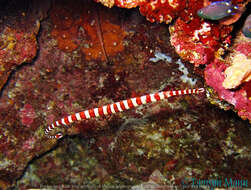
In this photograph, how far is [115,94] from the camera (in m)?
5.59

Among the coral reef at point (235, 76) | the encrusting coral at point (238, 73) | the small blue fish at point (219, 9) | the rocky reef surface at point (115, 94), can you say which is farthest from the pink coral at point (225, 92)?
the small blue fish at point (219, 9)

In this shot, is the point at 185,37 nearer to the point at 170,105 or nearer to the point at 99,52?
the point at 170,105

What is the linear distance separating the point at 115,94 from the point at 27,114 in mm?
2939

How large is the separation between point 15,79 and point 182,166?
18.1 ft

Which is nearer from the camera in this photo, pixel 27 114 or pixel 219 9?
pixel 219 9

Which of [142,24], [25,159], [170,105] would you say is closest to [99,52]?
[142,24]

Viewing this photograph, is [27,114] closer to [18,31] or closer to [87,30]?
[18,31]

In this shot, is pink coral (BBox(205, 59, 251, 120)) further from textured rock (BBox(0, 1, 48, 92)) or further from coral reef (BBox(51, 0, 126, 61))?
textured rock (BBox(0, 1, 48, 92))

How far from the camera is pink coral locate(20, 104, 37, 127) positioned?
237 inches

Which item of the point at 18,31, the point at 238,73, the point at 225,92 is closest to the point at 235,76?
the point at 238,73

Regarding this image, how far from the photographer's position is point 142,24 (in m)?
5.01

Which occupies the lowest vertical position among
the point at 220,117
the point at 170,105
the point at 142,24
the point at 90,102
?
the point at 220,117

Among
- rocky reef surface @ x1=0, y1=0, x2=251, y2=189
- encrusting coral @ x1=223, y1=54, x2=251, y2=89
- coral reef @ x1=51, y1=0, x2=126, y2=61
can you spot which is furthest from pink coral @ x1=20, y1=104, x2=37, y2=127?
encrusting coral @ x1=223, y1=54, x2=251, y2=89

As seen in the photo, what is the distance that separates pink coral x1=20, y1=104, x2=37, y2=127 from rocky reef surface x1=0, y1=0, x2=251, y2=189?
3 centimetres
